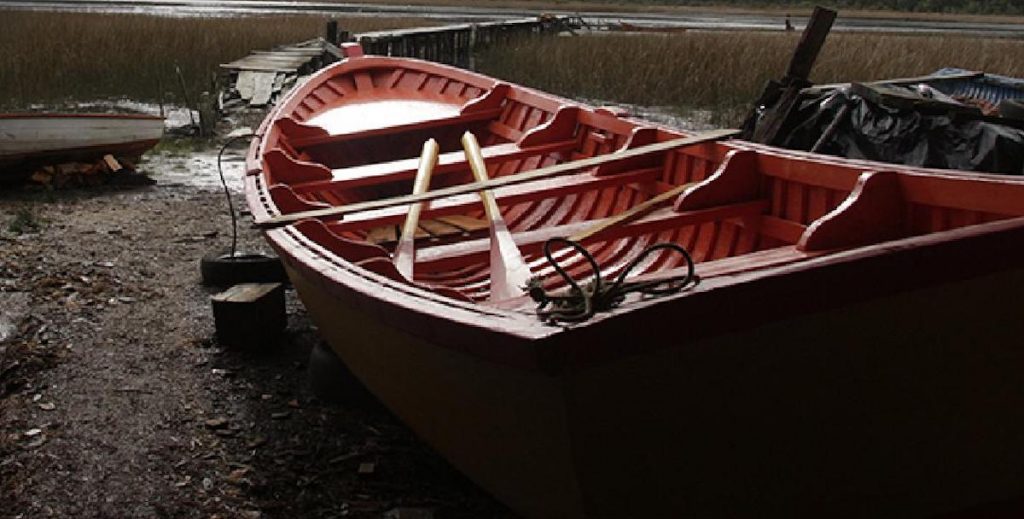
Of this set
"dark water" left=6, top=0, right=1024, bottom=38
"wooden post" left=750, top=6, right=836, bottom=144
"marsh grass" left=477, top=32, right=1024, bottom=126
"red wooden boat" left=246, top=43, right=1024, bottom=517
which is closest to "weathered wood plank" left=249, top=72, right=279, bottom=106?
"marsh grass" left=477, top=32, right=1024, bottom=126

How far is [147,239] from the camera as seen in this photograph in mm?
7477

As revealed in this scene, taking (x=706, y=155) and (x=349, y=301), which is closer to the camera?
(x=349, y=301)

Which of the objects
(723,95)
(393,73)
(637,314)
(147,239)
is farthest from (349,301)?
(723,95)

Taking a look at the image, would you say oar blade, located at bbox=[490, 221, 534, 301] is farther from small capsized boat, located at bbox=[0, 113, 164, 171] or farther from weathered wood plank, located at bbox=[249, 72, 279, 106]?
weathered wood plank, located at bbox=[249, 72, 279, 106]

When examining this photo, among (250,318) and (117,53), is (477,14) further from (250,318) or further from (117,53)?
(250,318)

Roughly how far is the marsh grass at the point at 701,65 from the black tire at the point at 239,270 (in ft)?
26.5

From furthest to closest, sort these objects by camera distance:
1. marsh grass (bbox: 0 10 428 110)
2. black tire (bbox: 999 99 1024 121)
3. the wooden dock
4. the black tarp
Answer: marsh grass (bbox: 0 10 428 110), the wooden dock, black tire (bbox: 999 99 1024 121), the black tarp

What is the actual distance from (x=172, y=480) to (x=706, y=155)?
2770 millimetres

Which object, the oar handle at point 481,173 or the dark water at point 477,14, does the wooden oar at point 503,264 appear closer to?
the oar handle at point 481,173

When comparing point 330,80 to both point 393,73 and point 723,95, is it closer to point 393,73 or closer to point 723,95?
point 393,73

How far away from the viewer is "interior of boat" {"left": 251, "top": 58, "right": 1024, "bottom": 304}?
11.3 ft

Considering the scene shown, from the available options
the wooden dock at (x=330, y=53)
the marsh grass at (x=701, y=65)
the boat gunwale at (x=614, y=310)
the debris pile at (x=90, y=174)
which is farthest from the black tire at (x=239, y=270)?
Result: the marsh grass at (x=701, y=65)

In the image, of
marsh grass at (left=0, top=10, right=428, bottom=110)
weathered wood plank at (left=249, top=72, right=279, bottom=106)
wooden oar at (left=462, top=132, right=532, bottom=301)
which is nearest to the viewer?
wooden oar at (left=462, top=132, right=532, bottom=301)

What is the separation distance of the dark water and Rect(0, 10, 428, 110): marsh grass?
21.0 feet
